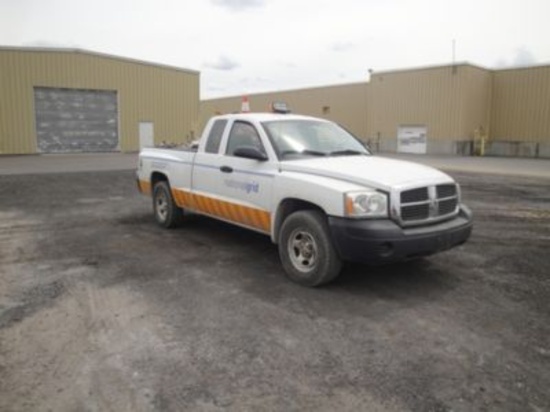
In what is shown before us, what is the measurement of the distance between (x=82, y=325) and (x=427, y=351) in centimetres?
289

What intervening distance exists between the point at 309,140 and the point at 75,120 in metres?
25.8

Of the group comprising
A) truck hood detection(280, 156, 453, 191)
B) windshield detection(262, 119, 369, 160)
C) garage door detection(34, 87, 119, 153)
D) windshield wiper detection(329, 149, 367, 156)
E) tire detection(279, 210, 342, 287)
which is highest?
garage door detection(34, 87, 119, 153)

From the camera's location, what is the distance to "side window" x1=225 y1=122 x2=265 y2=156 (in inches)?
256

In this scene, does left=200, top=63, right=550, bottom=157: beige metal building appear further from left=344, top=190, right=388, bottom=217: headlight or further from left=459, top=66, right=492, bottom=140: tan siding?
left=344, top=190, right=388, bottom=217: headlight

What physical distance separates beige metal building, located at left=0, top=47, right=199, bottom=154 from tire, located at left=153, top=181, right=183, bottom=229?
2223 centimetres

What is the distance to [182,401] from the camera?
3.23 meters

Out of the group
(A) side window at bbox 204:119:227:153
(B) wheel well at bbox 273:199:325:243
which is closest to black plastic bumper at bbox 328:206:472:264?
(B) wheel well at bbox 273:199:325:243

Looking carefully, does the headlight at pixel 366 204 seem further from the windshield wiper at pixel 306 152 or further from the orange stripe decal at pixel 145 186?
the orange stripe decal at pixel 145 186

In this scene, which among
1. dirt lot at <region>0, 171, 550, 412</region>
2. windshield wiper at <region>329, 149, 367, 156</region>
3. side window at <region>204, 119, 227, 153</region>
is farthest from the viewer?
side window at <region>204, 119, 227, 153</region>

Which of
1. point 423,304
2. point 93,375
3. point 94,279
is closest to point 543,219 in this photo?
point 423,304

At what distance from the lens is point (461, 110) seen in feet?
103

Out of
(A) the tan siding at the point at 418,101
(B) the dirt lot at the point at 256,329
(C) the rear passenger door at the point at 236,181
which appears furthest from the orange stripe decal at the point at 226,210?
(A) the tan siding at the point at 418,101

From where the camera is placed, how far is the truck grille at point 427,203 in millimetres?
5148

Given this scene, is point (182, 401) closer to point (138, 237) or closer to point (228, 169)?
point (228, 169)
